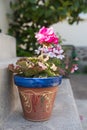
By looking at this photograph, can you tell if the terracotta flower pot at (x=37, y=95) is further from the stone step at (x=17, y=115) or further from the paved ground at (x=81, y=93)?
the paved ground at (x=81, y=93)

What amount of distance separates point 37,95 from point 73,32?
23.8ft

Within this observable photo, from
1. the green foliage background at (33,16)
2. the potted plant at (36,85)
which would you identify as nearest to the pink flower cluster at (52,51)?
the potted plant at (36,85)

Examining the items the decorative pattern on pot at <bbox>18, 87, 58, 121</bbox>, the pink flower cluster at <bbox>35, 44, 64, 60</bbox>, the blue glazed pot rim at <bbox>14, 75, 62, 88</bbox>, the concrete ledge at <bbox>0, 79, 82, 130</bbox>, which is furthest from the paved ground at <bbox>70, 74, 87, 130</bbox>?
the blue glazed pot rim at <bbox>14, 75, 62, 88</bbox>

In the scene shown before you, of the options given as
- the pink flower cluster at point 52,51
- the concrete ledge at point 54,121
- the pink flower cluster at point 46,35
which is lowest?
the concrete ledge at point 54,121

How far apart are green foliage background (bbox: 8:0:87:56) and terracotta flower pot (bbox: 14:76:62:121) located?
2.21 m

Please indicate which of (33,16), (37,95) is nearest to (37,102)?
(37,95)

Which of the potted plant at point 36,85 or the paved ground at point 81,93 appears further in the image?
the paved ground at point 81,93

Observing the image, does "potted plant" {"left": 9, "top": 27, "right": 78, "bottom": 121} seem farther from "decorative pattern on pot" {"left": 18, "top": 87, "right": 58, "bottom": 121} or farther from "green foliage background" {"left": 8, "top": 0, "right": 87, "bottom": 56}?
"green foliage background" {"left": 8, "top": 0, "right": 87, "bottom": 56}

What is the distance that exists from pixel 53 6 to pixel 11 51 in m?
1.31

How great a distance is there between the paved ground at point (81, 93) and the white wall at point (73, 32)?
1.25 m

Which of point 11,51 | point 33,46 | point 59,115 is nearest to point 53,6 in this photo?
point 33,46

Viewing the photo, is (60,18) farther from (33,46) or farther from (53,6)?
(33,46)

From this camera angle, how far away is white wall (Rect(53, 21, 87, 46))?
915 cm

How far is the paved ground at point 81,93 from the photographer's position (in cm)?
420
